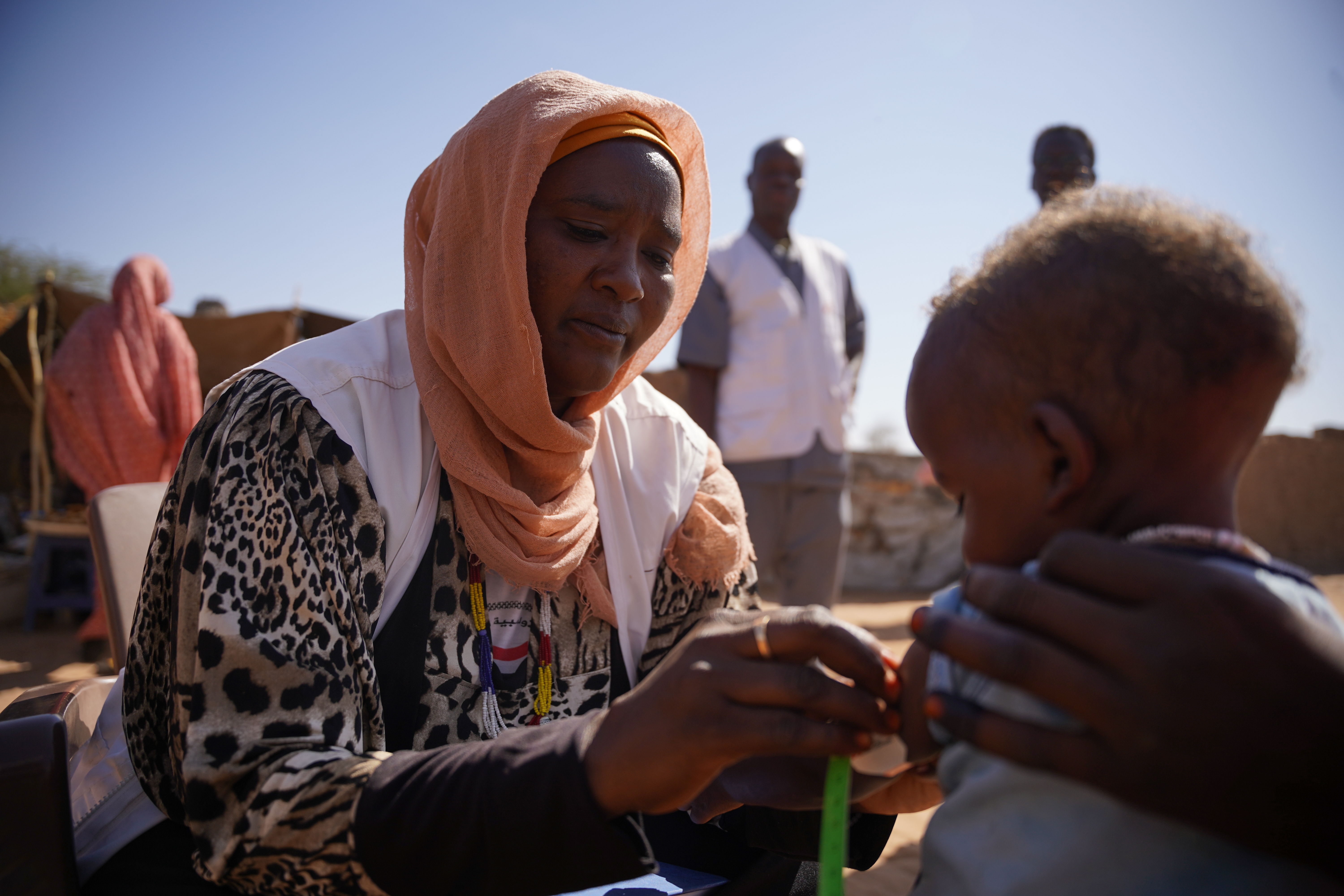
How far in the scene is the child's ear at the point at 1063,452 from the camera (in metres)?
1.05

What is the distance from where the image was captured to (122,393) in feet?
21.2

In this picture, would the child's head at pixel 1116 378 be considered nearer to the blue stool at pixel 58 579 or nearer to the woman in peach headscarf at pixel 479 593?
the woman in peach headscarf at pixel 479 593

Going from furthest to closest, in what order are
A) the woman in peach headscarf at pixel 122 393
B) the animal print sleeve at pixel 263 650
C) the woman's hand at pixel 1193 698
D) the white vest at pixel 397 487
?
1. the woman in peach headscarf at pixel 122 393
2. the white vest at pixel 397 487
3. the animal print sleeve at pixel 263 650
4. the woman's hand at pixel 1193 698

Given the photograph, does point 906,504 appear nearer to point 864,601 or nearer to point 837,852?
point 864,601

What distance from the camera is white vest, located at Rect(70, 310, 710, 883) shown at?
162cm

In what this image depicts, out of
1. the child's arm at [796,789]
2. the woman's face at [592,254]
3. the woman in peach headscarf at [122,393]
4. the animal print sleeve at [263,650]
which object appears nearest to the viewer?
the animal print sleeve at [263,650]

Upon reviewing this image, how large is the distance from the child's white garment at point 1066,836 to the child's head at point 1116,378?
110mm

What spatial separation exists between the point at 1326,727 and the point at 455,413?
1528 mm

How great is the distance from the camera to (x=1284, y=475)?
1368 centimetres

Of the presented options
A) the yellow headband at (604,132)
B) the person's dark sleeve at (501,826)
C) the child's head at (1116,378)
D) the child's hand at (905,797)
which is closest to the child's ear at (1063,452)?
the child's head at (1116,378)

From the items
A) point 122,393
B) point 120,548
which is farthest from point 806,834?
point 122,393

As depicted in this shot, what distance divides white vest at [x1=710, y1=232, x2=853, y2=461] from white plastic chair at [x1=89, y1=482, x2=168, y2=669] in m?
2.98

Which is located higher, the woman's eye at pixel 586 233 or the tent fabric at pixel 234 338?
the woman's eye at pixel 586 233

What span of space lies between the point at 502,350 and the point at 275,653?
782 mm
